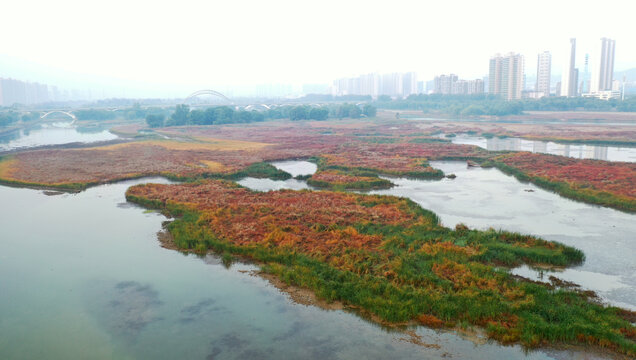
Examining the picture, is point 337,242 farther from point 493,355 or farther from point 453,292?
point 493,355

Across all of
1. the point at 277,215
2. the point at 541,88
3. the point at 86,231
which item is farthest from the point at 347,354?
the point at 541,88

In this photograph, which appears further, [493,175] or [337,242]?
[493,175]

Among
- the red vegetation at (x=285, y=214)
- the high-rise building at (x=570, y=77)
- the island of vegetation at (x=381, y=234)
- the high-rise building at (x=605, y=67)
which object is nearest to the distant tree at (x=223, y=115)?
the island of vegetation at (x=381, y=234)

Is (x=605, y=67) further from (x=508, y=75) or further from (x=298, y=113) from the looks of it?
(x=298, y=113)

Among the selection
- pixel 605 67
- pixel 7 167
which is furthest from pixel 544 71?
pixel 7 167

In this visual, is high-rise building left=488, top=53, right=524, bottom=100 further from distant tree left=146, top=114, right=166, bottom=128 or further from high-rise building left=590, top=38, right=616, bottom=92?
distant tree left=146, top=114, right=166, bottom=128

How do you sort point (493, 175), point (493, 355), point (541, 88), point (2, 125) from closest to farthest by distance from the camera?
1. point (493, 355)
2. point (493, 175)
3. point (2, 125)
4. point (541, 88)

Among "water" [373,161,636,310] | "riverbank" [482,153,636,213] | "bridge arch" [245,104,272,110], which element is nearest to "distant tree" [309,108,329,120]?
"bridge arch" [245,104,272,110]

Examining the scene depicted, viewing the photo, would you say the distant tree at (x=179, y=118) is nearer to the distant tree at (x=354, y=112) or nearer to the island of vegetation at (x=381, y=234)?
the distant tree at (x=354, y=112)
